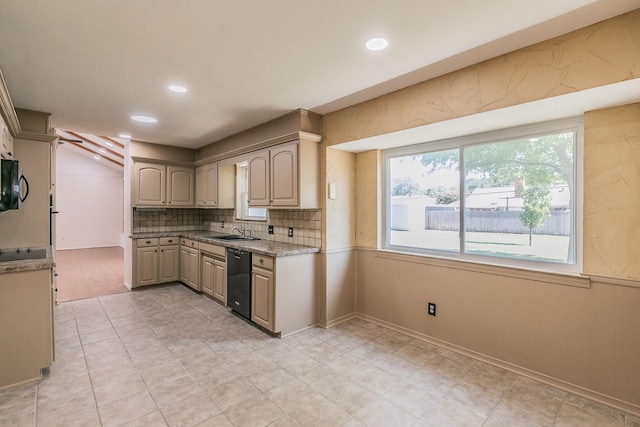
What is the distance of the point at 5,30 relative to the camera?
1.87 metres

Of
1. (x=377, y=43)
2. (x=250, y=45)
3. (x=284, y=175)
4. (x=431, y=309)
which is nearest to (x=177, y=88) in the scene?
(x=250, y=45)

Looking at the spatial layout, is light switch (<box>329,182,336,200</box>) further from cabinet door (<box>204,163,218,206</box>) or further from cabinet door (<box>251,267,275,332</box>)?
cabinet door (<box>204,163,218,206</box>)

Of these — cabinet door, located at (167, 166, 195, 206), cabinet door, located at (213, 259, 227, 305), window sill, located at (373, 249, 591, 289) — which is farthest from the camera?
cabinet door, located at (167, 166, 195, 206)

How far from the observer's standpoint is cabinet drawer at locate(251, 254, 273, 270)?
3.22m

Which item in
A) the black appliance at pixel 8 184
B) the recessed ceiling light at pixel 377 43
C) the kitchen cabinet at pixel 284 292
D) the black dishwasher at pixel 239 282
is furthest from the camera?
the black dishwasher at pixel 239 282

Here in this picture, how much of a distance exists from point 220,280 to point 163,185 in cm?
220

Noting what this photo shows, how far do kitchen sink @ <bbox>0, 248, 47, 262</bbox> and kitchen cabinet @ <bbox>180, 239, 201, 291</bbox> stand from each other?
6.09ft

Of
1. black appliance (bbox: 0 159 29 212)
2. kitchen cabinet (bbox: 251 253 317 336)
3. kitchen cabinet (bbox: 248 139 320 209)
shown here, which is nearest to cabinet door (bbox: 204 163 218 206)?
kitchen cabinet (bbox: 248 139 320 209)

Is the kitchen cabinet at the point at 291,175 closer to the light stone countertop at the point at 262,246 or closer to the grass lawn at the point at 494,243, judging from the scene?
the light stone countertop at the point at 262,246

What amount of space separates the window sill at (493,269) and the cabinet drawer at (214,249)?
196 cm

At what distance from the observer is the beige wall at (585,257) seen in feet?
6.20

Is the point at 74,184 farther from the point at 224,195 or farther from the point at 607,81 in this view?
the point at 607,81

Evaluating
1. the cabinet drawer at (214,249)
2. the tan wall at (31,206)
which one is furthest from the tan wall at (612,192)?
the tan wall at (31,206)

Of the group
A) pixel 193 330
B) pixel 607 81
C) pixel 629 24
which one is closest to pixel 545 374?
pixel 607 81
